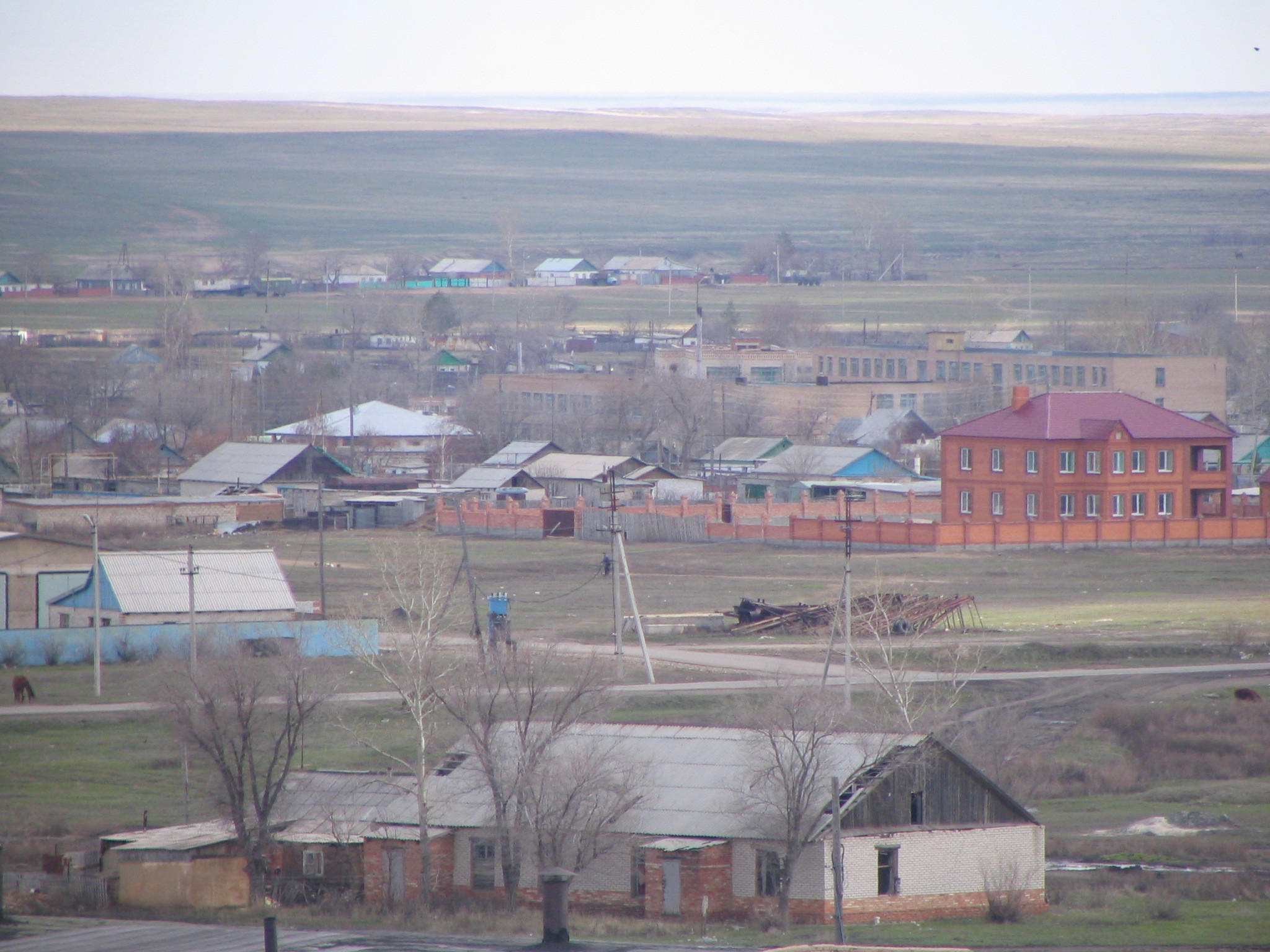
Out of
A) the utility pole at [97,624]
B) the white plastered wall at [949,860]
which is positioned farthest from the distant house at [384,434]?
the white plastered wall at [949,860]

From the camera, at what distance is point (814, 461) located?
229 ft

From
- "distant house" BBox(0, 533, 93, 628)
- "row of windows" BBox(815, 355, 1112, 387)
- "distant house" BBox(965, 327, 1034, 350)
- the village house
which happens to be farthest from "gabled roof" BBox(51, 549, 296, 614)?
"distant house" BBox(965, 327, 1034, 350)

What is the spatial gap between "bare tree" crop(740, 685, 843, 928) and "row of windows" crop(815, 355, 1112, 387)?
71636 millimetres

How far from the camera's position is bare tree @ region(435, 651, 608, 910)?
73.5 ft

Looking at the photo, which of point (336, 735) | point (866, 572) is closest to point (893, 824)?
point (336, 735)

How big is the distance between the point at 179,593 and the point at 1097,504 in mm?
30797

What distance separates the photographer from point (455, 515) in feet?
208

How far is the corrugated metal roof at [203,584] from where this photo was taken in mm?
39625

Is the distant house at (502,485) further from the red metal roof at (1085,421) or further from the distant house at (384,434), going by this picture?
the red metal roof at (1085,421)

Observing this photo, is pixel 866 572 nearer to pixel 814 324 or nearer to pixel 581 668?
pixel 581 668

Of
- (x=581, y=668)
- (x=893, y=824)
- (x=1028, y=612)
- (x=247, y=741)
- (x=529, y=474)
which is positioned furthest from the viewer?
(x=529, y=474)

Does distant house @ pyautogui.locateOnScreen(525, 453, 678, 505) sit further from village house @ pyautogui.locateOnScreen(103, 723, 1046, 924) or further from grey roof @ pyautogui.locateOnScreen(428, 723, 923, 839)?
village house @ pyautogui.locateOnScreen(103, 723, 1046, 924)

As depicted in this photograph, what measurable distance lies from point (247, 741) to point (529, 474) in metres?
45.6

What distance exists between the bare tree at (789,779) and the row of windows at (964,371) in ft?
235
